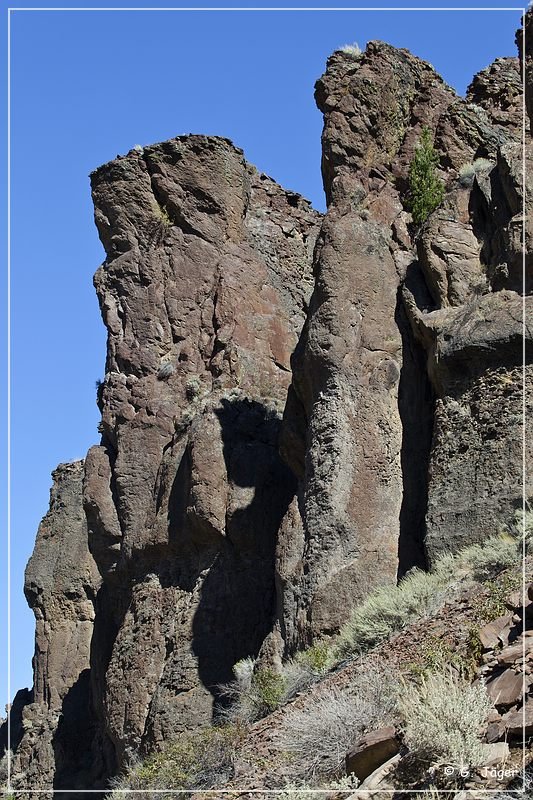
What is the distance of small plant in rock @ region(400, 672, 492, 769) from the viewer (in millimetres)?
16016

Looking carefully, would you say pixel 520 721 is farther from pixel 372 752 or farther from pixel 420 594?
pixel 420 594

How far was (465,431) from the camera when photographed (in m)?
24.2

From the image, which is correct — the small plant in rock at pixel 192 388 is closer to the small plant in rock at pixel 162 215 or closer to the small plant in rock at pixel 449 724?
the small plant in rock at pixel 162 215

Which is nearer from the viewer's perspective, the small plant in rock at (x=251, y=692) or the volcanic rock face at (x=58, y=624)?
the small plant in rock at (x=251, y=692)

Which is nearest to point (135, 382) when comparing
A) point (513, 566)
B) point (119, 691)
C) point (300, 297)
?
point (300, 297)

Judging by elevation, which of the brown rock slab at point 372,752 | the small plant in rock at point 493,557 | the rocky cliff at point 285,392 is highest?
the rocky cliff at point 285,392

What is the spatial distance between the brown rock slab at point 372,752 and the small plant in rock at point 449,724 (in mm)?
275

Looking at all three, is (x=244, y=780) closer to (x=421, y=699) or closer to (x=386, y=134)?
(x=421, y=699)

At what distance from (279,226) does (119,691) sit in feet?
35.4

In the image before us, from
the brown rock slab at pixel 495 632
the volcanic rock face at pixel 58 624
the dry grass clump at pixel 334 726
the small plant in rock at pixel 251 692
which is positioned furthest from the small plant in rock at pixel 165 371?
the brown rock slab at pixel 495 632

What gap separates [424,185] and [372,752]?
45.3 feet

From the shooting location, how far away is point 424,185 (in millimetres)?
29031

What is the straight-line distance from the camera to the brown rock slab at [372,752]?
17.2 m

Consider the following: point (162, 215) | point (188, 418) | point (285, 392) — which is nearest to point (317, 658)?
point (188, 418)
